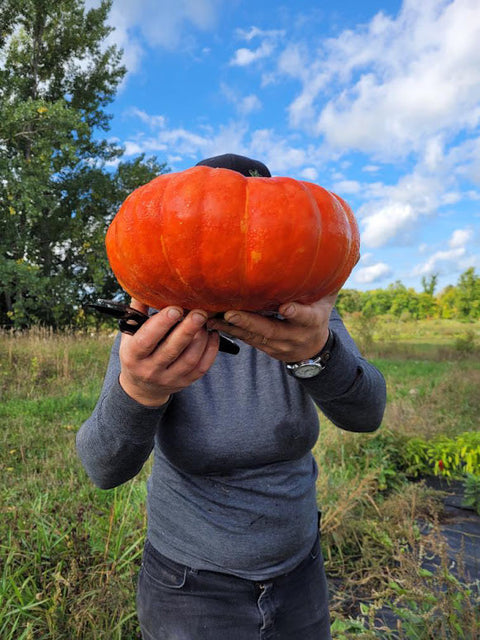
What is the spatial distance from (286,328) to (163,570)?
1.11 metres

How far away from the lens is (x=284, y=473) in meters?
1.68

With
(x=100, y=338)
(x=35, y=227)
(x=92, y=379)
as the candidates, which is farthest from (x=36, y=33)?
(x=92, y=379)

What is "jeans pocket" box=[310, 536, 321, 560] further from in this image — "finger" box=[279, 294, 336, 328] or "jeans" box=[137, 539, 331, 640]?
"finger" box=[279, 294, 336, 328]

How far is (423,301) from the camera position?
63.8 meters

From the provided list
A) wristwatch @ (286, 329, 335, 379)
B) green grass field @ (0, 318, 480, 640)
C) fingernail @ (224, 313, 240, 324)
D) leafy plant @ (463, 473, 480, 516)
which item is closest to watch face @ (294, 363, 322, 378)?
wristwatch @ (286, 329, 335, 379)

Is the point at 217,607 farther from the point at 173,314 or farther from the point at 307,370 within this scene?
the point at 173,314

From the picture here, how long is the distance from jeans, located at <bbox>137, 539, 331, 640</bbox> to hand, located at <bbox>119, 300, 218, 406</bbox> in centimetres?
76

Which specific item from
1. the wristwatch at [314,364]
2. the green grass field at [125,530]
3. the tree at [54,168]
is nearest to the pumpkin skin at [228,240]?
the wristwatch at [314,364]

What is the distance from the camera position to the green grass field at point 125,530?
2301mm

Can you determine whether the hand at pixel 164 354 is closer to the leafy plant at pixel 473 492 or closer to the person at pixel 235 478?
the person at pixel 235 478

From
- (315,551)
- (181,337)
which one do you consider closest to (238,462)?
(315,551)

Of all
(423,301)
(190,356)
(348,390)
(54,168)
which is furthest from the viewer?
(423,301)

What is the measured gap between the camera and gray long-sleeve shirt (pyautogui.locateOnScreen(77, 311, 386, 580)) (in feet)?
4.97

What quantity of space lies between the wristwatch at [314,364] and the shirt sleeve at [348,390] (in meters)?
0.02
